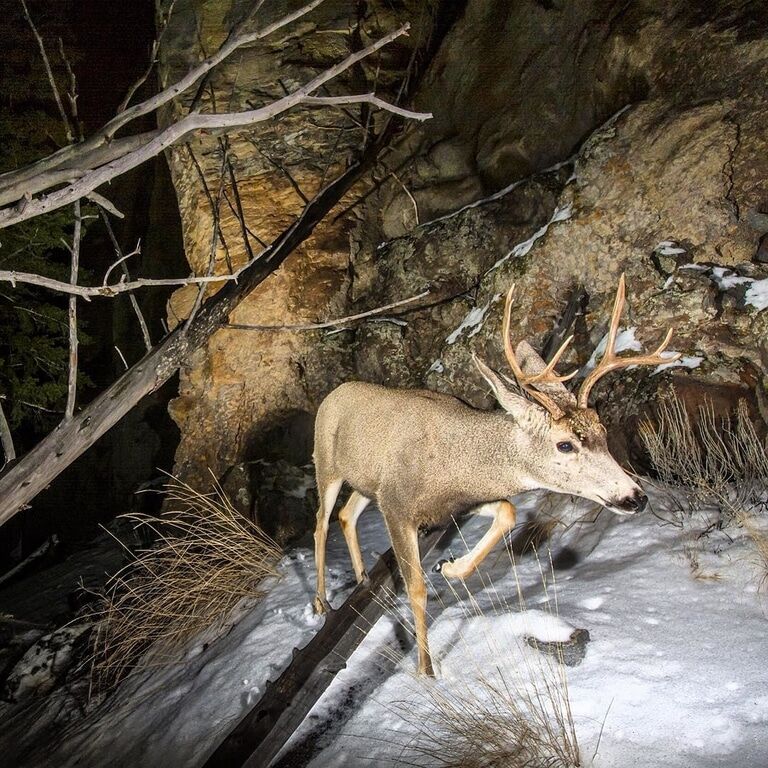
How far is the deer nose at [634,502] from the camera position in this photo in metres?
3.40

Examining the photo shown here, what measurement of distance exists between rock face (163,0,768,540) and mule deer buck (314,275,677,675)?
1998 millimetres

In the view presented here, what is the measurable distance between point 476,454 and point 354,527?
143 centimetres

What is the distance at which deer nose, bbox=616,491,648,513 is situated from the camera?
11.2 ft

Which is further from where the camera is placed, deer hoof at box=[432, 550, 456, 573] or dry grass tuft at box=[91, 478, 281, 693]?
dry grass tuft at box=[91, 478, 281, 693]

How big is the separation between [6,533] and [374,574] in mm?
14204

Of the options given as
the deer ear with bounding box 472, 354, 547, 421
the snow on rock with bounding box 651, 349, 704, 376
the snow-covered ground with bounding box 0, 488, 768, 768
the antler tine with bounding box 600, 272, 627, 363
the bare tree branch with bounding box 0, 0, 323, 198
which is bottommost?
the snow-covered ground with bounding box 0, 488, 768, 768

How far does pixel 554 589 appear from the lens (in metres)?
4.11

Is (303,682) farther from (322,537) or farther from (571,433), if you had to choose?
(571,433)

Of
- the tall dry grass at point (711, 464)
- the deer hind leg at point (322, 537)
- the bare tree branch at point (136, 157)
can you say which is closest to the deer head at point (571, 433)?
the tall dry grass at point (711, 464)

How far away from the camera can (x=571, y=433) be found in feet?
11.7

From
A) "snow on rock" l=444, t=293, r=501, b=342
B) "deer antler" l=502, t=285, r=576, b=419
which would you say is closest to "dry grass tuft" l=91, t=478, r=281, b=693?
"snow on rock" l=444, t=293, r=501, b=342

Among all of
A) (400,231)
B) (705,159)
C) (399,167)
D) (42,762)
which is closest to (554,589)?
(42,762)

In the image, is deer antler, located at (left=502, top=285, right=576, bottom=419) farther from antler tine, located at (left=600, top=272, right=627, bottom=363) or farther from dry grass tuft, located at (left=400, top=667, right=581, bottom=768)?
dry grass tuft, located at (left=400, top=667, right=581, bottom=768)

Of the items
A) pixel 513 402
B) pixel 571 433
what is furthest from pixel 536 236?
pixel 571 433
